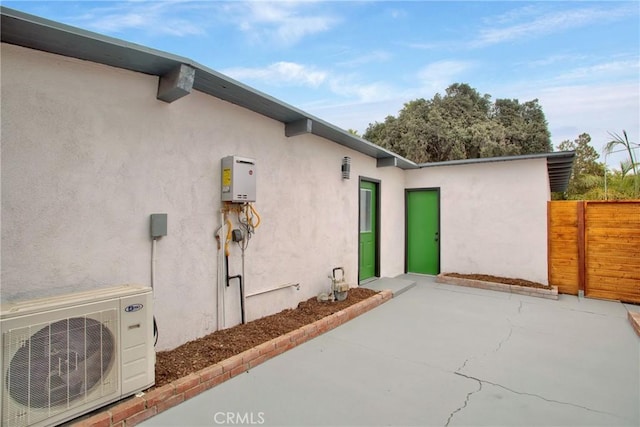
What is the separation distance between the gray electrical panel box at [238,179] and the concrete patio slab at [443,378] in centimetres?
177

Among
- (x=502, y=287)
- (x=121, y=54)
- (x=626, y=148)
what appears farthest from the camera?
(x=626, y=148)

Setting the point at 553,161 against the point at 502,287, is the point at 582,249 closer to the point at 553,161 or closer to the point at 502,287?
the point at 502,287

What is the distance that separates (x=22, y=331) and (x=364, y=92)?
946 centimetres

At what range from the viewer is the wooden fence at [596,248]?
5.38 meters

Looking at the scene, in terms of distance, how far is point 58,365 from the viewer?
1855mm

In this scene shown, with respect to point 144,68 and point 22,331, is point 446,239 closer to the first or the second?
point 144,68

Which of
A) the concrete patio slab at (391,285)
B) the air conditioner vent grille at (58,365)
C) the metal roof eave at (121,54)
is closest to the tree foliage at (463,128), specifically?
the concrete patio slab at (391,285)

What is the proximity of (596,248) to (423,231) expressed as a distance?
3.27 metres

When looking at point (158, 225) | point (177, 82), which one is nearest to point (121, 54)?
point (177, 82)

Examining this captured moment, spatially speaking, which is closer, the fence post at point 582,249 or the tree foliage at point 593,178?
the fence post at point 582,249

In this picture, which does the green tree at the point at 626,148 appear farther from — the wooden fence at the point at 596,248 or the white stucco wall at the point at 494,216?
the wooden fence at the point at 596,248

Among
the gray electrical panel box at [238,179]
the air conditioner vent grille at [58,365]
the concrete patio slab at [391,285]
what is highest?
the gray electrical panel box at [238,179]

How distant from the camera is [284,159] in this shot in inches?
171

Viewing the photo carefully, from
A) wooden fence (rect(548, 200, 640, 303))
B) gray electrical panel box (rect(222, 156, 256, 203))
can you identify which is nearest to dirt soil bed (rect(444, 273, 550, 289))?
wooden fence (rect(548, 200, 640, 303))
